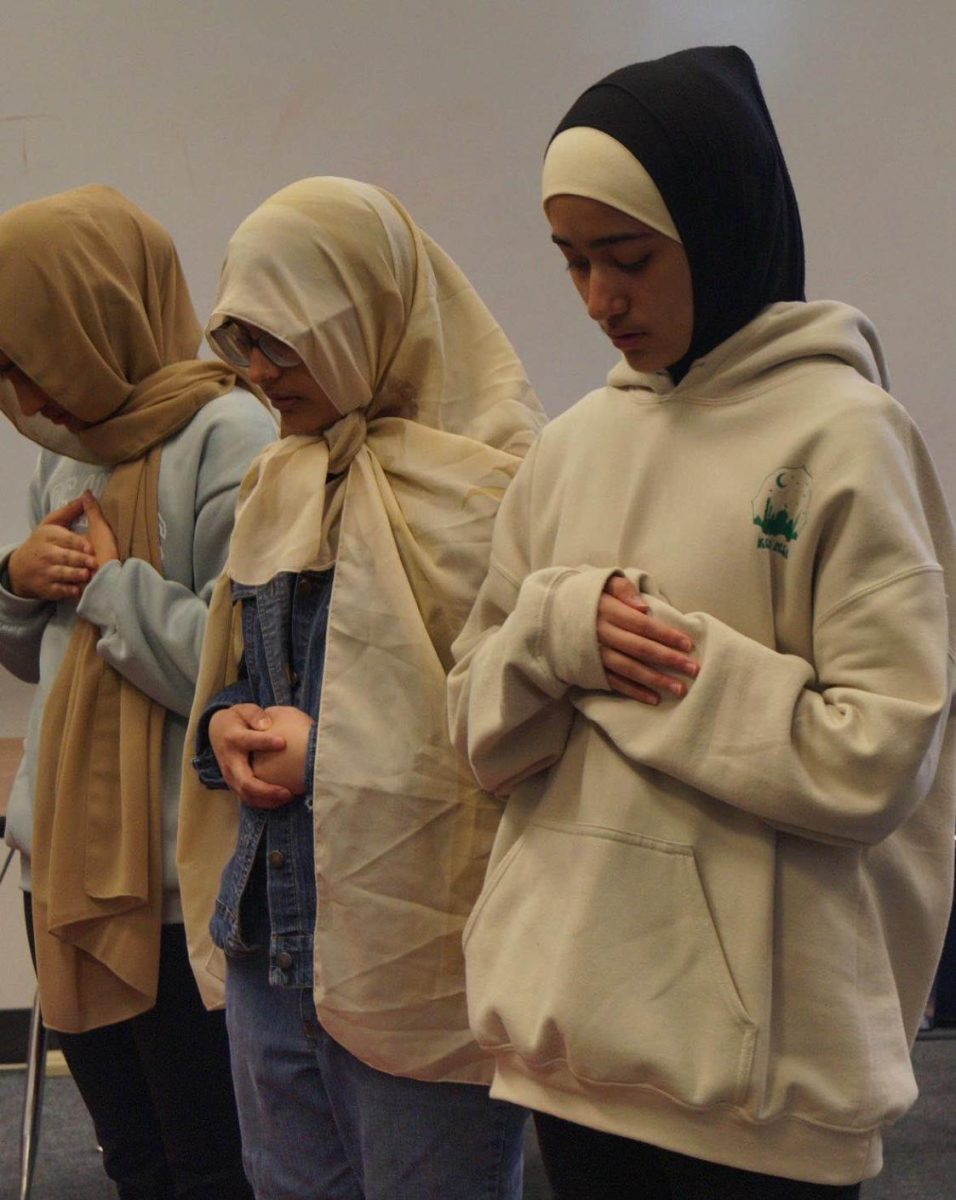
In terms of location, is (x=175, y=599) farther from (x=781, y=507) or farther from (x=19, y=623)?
(x=781, y=507)

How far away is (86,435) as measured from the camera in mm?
1831

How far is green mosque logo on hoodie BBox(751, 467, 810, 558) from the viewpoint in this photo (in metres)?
1.03

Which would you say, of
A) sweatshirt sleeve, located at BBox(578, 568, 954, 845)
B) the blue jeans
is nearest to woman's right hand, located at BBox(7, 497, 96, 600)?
the blue jeans

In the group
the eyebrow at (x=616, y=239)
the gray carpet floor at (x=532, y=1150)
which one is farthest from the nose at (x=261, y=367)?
the gray carpet floor at (x=532, y=1150)

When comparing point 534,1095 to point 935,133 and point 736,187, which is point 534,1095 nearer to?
point 736,187

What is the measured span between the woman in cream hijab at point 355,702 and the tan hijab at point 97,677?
0.29 meters

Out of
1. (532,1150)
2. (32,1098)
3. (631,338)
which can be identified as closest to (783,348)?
(631,338)

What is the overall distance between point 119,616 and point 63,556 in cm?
12

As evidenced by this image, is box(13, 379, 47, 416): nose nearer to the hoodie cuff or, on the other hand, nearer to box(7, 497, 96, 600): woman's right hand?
box(7, 497, 96, 600): woman's right hand

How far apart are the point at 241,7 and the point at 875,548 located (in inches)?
84.5

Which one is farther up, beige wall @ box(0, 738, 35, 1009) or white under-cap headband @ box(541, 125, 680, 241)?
white under-cap headband @ box(541, 125, 680, 241)

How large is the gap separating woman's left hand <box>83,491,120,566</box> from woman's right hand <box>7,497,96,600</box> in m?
0.01

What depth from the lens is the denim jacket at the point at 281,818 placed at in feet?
4.50

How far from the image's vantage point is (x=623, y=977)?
104cm
